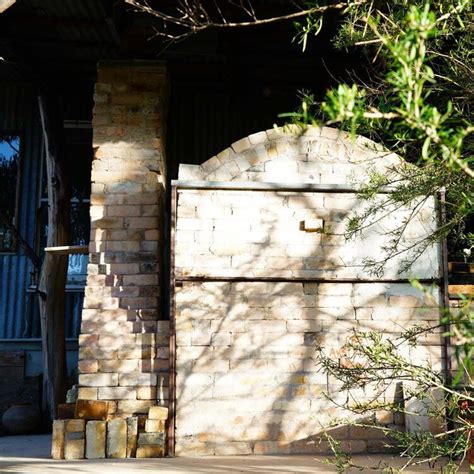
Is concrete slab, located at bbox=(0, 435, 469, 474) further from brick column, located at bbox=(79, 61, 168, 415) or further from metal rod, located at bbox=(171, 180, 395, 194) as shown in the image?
metal rod, located at bbox=(171, 180, 395, 194)

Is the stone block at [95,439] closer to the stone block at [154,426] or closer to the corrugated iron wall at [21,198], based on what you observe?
the stone block at [154,426]

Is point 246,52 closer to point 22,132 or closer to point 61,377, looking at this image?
point 22,132

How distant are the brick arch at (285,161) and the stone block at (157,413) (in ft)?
6.80

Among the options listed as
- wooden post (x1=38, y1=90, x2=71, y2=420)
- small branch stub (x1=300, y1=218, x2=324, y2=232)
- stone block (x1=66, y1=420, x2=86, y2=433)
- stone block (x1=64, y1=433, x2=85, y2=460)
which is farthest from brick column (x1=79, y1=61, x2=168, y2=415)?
wooden post (x1=38, y1=90, x2=71, y2=420)

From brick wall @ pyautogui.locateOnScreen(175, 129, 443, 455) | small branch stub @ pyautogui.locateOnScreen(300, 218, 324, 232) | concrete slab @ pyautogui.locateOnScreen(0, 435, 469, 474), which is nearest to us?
concrete slab @ pyautogui.locateOnScreen(0, 435, 469, 474)

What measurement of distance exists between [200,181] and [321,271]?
1.35m

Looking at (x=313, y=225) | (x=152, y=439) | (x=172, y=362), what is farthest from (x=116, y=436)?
(x=313, y=225)

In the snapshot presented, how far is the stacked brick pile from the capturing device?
18.6ft

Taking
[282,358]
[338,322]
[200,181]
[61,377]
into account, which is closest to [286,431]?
[282,358]

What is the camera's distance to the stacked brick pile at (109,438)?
5.68m

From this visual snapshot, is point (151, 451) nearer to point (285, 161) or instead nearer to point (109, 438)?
point (109, 438)

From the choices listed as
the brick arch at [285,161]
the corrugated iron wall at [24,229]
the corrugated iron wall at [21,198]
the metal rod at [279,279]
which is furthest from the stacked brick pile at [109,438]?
the corrugated iron wall at [21,198]

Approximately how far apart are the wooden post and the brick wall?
2.84 metres

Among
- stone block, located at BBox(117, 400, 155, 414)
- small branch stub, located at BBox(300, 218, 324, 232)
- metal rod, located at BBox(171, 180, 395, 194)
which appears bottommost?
stone block, located at BBox(117, 400, 155, 414)
